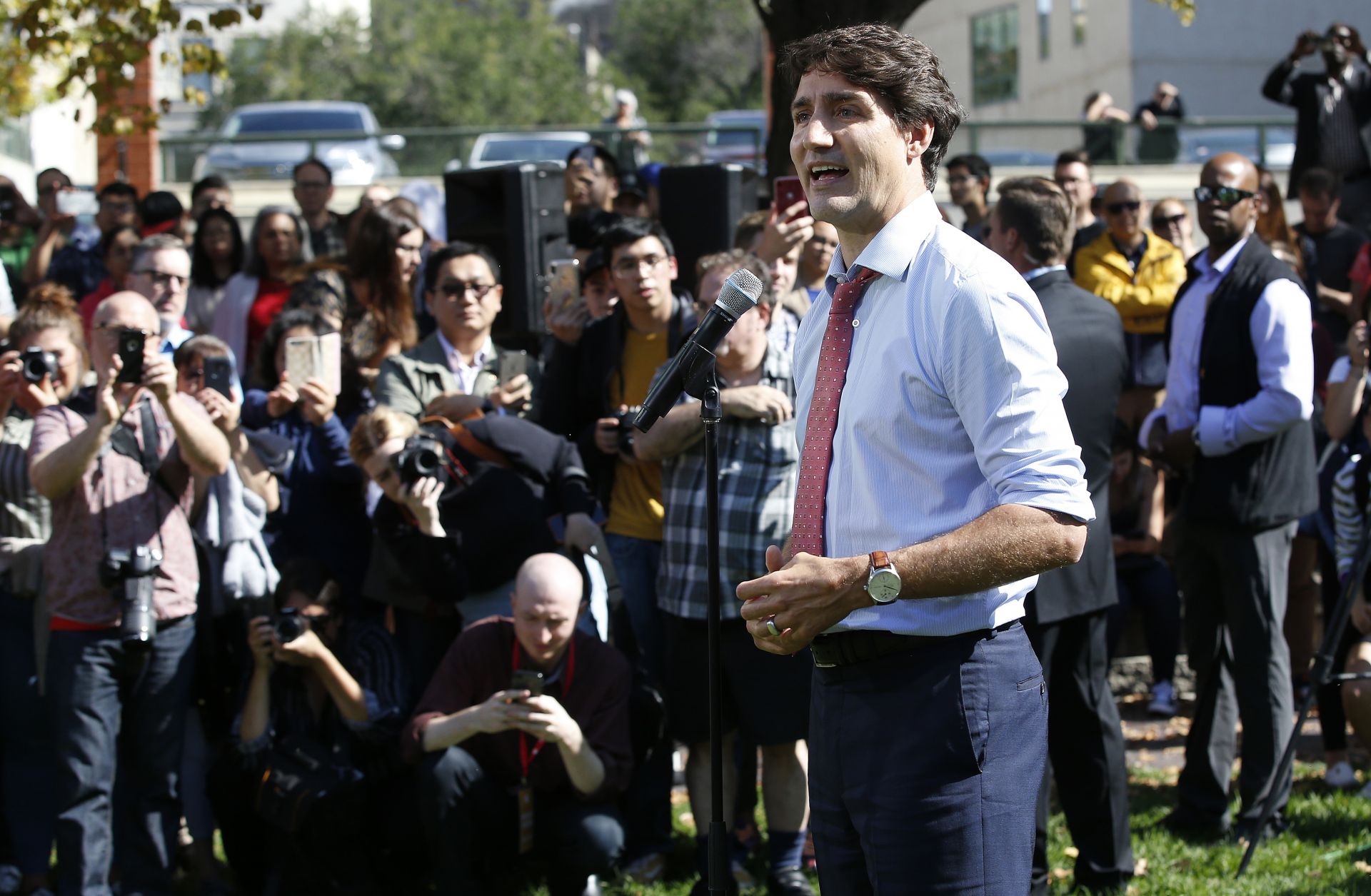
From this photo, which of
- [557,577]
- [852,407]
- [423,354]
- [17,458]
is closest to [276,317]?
[423,354]

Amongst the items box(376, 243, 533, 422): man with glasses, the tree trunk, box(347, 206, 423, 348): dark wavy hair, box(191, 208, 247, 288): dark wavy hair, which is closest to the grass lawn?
box(376, 243, 533, 422): man with glasses

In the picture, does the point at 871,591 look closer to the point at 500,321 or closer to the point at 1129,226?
the point at 500,321

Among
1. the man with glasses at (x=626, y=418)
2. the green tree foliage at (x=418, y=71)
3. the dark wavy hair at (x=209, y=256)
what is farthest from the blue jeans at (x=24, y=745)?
the green tree foliage at (x=418, y=71)

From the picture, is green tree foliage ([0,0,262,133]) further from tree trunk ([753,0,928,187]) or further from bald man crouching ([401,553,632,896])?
bald man crouching ([401,553,632,896])

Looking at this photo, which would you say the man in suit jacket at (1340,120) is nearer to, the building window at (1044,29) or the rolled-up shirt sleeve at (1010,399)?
the rolled-up shirt sleeve at (1010,399)

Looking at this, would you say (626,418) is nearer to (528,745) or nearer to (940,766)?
(528,745)

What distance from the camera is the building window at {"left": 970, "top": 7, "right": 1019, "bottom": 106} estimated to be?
40219 mm

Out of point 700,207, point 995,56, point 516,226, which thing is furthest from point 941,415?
point 995,56

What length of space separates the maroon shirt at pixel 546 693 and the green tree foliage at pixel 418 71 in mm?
35230

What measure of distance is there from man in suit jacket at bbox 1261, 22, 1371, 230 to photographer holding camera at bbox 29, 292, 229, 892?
25.8 ft

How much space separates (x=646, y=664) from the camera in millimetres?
5652

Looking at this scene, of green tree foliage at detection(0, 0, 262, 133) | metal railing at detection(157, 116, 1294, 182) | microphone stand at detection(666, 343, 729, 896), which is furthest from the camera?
metal railing at detection(157, 116, 1294, 182)

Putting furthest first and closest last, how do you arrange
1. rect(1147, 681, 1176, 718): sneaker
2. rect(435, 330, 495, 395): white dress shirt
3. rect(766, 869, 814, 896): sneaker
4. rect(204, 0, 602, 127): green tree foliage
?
rect(204, 0, 602, 127): green tree foliage, rect(1147, 681, 1176, 718): sneaker, rect(435, 330, 495, 395): white dress shirt, rect(766, 869, 814, 896): sneaker

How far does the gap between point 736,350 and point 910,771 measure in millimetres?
2568
